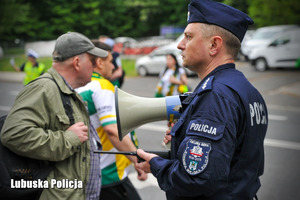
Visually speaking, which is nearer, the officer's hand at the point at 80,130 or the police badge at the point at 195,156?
the police badge at the point at 195,156

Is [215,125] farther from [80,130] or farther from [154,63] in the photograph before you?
[154,63]

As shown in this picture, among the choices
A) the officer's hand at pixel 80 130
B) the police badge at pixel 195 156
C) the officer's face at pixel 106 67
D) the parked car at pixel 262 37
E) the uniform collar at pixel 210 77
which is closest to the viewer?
the police badge at pixel 195 156

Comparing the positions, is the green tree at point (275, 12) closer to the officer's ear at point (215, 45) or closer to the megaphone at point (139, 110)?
the megaphone at point (139, 110)

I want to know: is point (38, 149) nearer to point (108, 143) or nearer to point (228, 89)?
point (108, 143)

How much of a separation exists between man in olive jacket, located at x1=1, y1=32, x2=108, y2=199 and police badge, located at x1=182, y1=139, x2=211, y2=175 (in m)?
0.88

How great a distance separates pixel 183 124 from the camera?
155 centimetres

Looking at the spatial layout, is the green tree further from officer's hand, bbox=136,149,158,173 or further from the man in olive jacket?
officer's hand, bbox=136,149,158,173

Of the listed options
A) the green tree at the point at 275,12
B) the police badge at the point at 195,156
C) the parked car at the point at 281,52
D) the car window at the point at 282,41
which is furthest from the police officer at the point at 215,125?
the green tree at the point at 275,12

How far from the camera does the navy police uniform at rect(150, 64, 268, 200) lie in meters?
1.39

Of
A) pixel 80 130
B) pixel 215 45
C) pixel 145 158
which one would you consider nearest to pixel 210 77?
pixel 215 45

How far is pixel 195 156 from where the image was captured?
4.58 ft

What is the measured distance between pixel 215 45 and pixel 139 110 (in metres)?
0.64

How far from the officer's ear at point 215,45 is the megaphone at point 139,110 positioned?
0.43 m

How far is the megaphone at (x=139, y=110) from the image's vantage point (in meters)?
1.93
